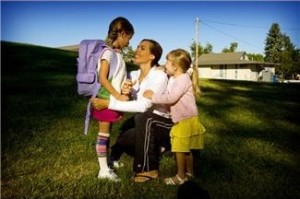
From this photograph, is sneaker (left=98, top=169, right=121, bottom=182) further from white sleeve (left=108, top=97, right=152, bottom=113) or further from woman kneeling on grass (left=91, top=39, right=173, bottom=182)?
white sleeve (left=108, top=97, right=152, bottom=113)

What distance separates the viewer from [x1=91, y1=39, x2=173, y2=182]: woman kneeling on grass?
4941 mm

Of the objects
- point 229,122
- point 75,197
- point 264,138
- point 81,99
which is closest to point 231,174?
point 75,197

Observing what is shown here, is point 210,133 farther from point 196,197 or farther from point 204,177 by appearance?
point 196,197

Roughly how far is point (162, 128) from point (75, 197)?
1413 millimetres

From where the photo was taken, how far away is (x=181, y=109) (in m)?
5.13

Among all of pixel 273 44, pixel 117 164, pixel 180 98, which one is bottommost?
pixel 117 164

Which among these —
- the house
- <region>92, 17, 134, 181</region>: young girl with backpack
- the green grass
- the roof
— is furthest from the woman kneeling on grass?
the roof

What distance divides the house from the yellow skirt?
6195 centimetres

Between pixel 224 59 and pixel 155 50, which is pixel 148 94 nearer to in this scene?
pixel 155 50

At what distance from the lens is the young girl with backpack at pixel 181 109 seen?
5020mm

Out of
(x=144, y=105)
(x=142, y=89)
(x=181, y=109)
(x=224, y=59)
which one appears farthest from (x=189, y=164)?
(x=224, y=59)

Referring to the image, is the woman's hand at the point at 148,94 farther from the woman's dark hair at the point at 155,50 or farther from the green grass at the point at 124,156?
the green grass at the point at 124,156

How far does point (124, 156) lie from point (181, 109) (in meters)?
1.43

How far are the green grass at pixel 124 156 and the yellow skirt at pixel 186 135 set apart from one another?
0.44 metres
